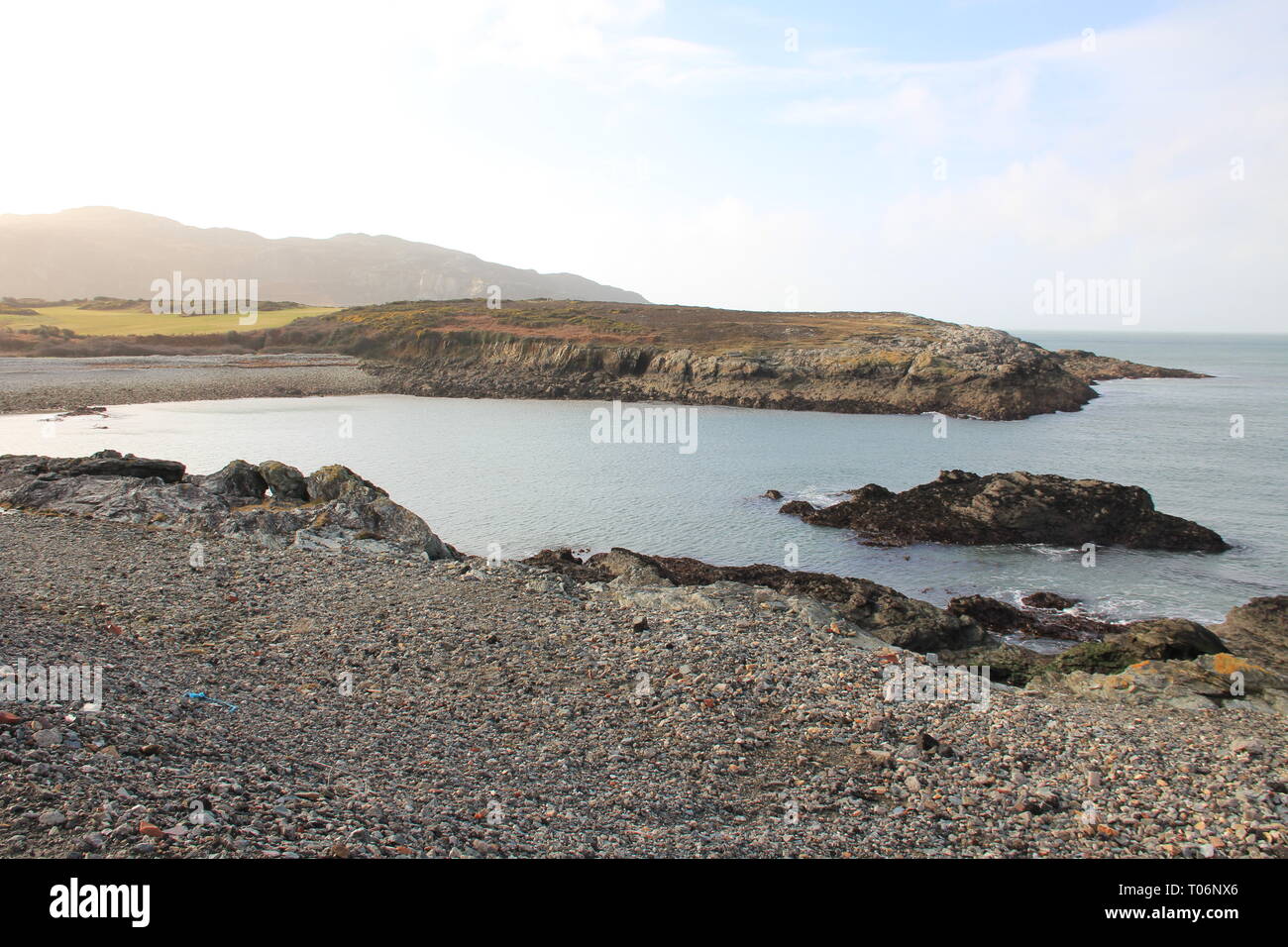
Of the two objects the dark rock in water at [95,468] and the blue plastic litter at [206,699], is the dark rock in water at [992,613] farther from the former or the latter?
the dark rock in water at [95,468]

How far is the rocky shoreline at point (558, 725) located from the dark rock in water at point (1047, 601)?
315cm

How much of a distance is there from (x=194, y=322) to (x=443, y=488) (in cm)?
6947

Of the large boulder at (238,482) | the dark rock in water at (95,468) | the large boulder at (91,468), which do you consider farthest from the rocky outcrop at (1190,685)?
the dark rock in water at (95,468)

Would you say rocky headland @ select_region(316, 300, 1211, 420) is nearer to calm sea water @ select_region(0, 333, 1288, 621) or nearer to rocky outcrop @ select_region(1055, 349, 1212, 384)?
calm sea water @ select_region(0, 333, 1288, 621)

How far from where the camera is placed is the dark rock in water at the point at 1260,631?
1470cm

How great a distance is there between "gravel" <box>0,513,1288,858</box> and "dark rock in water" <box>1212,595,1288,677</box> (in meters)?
5.58

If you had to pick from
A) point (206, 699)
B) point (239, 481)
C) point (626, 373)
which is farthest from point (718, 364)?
point (206, 699)

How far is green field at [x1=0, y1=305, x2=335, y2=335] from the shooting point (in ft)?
250

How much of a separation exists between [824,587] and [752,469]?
59.4 ft

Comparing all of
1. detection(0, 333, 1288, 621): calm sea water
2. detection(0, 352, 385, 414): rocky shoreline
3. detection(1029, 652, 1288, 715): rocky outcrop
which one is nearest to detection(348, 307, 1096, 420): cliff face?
detection(0, 333, 1288, 621): calm sea water

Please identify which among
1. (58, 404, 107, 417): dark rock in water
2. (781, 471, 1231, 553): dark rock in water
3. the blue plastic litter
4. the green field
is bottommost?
the blue plastic litter

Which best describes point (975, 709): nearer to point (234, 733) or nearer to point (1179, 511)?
point (234, 733)

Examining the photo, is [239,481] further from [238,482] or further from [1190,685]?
[1190,685]

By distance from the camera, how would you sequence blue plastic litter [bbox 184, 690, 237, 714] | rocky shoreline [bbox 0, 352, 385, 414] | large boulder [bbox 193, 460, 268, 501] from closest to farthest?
blue plastic litter [bbox 184, 690, 237, 714] < large boulder [bbox 193, 460, 268, 501] < rocky shoreline [bbox 0, 352, 385, 414]
